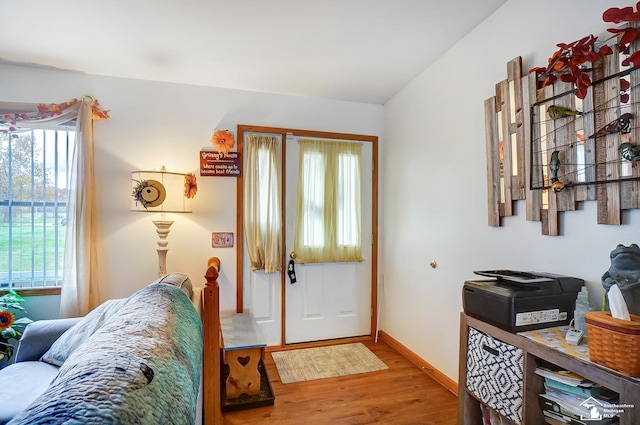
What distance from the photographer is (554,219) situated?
1604 millimetres

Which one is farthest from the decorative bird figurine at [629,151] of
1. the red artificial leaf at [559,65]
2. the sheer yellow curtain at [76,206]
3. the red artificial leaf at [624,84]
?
the sheer yellow curtain at [76,206]

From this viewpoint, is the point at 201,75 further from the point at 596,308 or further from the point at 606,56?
the point at 596,308

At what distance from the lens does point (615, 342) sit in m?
0.99

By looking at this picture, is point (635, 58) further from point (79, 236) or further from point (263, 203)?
point (79, 236)

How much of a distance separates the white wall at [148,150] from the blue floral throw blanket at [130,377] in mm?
1786

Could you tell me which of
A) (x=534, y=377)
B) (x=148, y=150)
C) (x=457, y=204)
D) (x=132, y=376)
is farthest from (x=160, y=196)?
(x=534, y=377)

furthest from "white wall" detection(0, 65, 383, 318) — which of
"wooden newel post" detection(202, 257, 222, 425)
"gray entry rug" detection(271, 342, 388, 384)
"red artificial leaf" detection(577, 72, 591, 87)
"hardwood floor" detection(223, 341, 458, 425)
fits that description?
"red artificial leaf" detection(577, 72, 591, 87)

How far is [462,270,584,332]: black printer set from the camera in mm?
1383

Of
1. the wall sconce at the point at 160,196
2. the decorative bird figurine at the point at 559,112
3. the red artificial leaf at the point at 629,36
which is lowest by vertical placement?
the wall sconce at the point at 160,196

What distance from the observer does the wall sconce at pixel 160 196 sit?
8.33 ft

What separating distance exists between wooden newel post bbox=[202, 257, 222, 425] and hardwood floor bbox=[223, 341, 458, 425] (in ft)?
1.85

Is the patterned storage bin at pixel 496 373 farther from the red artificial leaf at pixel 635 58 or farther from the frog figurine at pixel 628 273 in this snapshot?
the red artificial leaf at pixel 635 58

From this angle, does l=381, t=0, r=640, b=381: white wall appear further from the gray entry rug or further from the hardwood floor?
the gray entry rug

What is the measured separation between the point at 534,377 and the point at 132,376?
1442 millimetres
